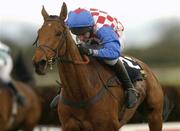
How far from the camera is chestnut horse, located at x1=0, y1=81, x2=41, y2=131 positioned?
1020 cm

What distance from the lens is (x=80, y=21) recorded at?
624cm

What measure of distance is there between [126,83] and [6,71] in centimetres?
454

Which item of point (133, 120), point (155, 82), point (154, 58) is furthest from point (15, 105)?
point (154, 58)

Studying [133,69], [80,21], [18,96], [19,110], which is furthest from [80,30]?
[19,110]

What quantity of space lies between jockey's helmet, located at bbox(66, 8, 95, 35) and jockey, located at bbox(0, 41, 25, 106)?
4125mm

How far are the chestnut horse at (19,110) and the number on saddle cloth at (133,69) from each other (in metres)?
3.30

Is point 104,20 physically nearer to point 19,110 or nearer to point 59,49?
point 59,49

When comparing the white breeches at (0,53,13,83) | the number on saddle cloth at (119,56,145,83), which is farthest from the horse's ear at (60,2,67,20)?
the white breeches at (0,53,13,83)

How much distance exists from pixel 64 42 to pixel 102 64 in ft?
2.60

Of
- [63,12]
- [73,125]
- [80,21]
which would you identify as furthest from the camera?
[80,21]

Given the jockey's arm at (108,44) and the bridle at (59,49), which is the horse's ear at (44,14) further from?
the jockey's arm at (108,44)

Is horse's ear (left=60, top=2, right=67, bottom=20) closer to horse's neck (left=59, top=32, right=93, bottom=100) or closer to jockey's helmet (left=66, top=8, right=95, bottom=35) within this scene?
horse's neck (left=59, top=32, right=93, bottom=100)

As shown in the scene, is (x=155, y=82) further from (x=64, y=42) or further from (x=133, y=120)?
(x=133, y=120)

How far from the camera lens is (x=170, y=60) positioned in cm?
3644
